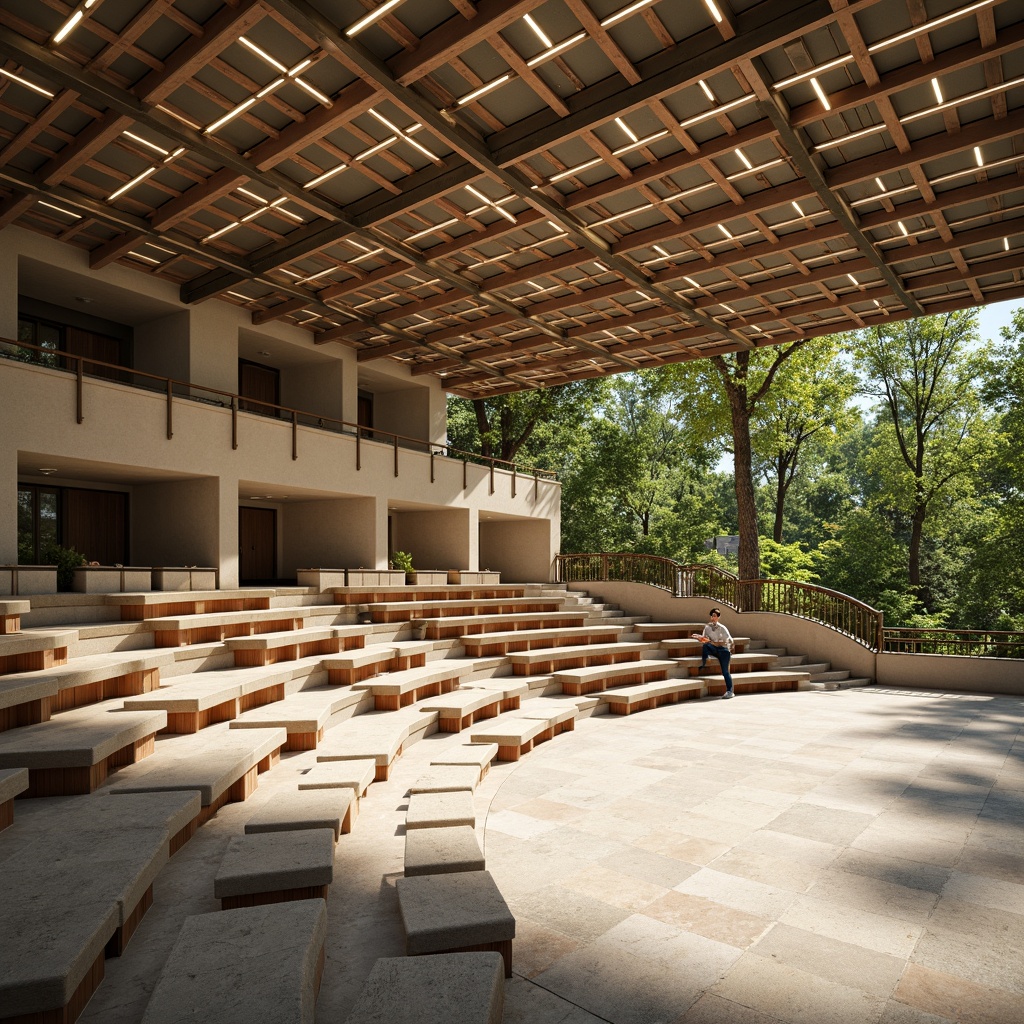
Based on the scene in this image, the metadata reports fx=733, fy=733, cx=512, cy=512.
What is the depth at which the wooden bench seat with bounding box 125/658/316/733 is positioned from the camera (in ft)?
22.1

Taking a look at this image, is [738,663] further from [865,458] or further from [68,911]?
[865,458]

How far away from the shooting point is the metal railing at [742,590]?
1645cm

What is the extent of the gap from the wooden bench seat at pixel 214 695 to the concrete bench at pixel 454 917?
379 cm

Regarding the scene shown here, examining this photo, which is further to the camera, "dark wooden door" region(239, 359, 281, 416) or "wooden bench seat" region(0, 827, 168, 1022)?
"dark wooden door" region(239, 359, 281, 416)

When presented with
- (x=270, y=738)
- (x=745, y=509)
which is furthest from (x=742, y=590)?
(x=270, y=738)

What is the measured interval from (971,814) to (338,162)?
35.6 feet

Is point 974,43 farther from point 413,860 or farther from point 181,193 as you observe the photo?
point 181,193

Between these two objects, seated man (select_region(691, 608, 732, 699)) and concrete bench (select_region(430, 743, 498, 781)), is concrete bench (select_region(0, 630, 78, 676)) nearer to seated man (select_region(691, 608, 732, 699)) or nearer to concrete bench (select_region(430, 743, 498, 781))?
concrete bench (select_region(430, 743, 498, 781))

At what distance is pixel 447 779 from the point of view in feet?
19.1

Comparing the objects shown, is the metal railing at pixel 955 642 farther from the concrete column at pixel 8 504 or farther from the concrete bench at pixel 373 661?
the concrete column at pixel 8 504

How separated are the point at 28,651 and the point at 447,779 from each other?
423 centimetres

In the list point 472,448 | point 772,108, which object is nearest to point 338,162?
point 772,108

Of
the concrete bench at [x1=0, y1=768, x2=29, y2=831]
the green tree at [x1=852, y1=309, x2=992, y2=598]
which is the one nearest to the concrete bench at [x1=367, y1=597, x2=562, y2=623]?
the concrete bench at [x1=0, y1=768, x2=29, y2=831]

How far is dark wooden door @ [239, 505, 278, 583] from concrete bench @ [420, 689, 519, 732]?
10.5 metres
